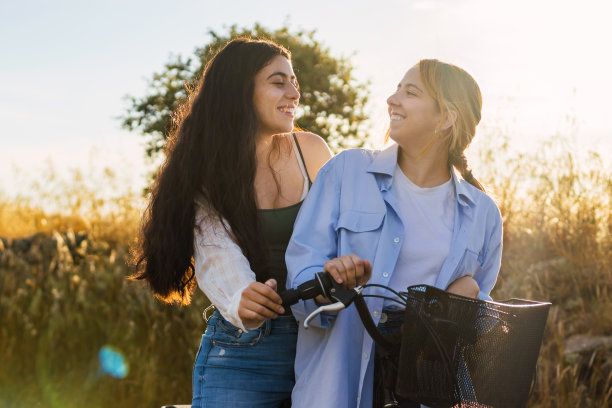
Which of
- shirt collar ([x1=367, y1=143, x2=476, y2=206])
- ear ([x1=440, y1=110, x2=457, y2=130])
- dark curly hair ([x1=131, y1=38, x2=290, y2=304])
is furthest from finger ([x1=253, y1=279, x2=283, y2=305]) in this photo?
ear ([x1=440, y1=110, x2=457, y2=130])

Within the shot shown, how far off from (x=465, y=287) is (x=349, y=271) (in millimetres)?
545

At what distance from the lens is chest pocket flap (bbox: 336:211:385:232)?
2328 mm

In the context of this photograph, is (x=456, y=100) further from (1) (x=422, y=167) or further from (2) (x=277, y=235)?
(2) (x=277, y=235)

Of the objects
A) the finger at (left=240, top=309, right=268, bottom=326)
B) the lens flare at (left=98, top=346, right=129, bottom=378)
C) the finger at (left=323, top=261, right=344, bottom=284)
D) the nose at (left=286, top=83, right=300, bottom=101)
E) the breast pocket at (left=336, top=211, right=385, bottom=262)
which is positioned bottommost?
the lens flare at (left=98, top=346, right=129, bottom=378)

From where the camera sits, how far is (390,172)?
8.02 ft

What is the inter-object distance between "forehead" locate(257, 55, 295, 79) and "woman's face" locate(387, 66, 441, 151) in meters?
0.65

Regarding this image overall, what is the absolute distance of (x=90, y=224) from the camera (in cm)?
896

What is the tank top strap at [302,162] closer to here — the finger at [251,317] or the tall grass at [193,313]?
the finger at [251,317]

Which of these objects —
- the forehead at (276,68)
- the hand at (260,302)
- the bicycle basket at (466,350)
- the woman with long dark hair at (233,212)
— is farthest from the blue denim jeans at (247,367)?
the forehead at (276,68)

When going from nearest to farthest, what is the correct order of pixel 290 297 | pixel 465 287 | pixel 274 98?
pixel 290 297
pixel 465 287
pixel 274 98

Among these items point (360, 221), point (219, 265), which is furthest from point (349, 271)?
point (219, 265)

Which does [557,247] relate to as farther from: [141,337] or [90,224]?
[90,224]

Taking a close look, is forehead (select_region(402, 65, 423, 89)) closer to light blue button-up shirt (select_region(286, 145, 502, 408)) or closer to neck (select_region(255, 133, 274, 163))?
light blue button-up shirt (select_region(286, 145, 502, 408))

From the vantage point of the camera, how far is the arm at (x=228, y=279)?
2.11 metres
